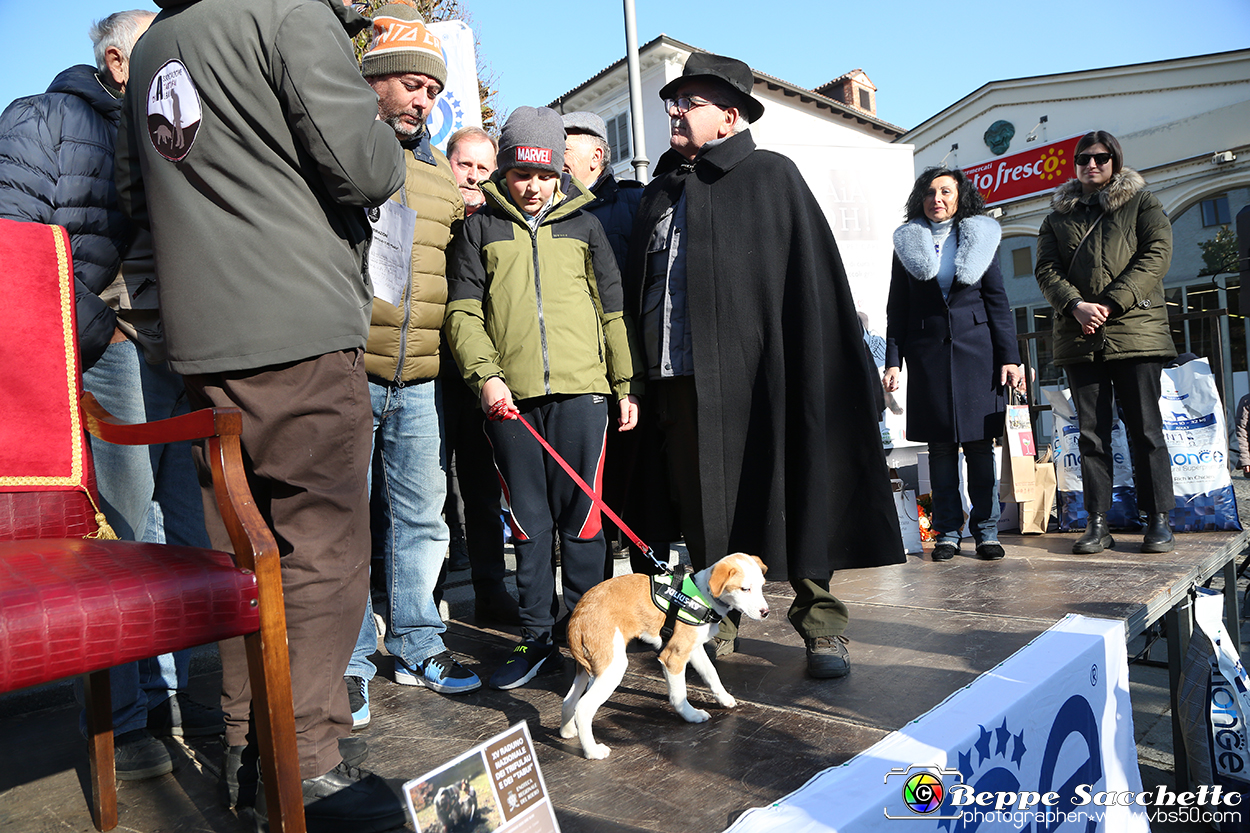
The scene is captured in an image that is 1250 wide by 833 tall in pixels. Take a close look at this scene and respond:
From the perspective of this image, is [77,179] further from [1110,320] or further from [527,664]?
[1110,320]

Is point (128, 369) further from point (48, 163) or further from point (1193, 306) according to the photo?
point (1193, 306)

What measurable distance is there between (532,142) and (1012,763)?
224 centimetres

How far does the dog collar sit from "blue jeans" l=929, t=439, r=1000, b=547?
8.91ft

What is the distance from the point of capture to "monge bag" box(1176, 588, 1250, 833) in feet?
8.89

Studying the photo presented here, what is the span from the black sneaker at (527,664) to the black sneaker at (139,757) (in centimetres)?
93

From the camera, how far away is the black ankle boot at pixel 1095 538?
427cm

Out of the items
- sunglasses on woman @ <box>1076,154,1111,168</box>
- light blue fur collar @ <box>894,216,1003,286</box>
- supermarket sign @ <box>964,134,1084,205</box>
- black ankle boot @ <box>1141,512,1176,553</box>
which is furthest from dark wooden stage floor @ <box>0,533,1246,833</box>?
supermarket sign @ <box>964,134,1084,205</box>

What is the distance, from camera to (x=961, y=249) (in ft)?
14.0

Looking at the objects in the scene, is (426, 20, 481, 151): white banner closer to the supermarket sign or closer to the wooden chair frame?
the wooden chair frame

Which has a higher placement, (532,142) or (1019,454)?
(532,142)

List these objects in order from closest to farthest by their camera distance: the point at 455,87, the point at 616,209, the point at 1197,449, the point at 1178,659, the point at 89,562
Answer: the point at 89,562, the point at 1178,659, the point at 616,209, the point at 1197,449, the point at 455,87

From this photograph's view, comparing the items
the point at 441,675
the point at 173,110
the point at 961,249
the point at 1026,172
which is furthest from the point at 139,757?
the point at 1026,172

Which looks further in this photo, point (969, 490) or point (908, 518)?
point (908, 518)

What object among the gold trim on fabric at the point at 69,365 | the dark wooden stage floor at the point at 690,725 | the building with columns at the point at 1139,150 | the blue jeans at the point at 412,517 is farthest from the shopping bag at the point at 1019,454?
the building with columns at the point at 1139,150
